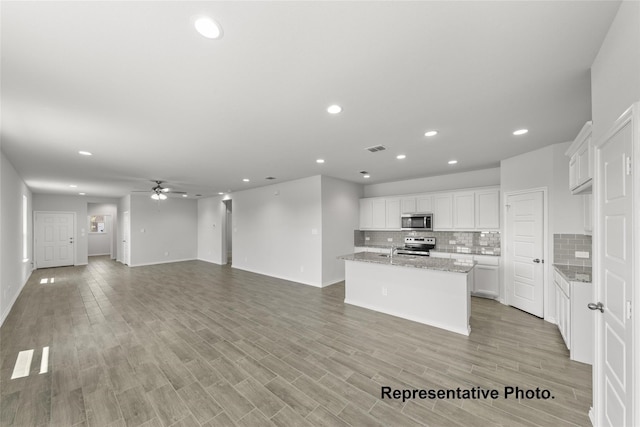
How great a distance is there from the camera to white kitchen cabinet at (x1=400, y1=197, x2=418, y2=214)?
599 centimetres

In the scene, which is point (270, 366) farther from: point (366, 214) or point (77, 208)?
point (77, 208)

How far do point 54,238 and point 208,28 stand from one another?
1181 cm

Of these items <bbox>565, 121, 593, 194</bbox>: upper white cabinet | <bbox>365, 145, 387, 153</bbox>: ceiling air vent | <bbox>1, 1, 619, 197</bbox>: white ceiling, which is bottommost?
<bbox>565, 121, 593, 194</bbox>: upper white cabinet

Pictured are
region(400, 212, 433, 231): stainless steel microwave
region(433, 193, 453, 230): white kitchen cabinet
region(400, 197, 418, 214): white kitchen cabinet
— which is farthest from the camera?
region(400, 197, 418, 214): white kitchen cabinet

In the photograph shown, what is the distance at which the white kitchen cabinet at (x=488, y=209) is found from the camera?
15.9 ft

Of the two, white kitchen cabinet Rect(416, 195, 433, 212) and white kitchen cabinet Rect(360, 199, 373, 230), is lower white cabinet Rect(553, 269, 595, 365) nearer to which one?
white kitchen cabinet Rect(416, 195, 433, 212)

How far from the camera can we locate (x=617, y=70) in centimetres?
139

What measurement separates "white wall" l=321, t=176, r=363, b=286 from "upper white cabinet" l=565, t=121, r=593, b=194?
4.11 m

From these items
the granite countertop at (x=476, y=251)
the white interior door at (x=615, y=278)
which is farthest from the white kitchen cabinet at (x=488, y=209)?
the white interior door at (x=615, y=278)

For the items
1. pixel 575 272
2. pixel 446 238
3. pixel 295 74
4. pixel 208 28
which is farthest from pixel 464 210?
pixel 208 28

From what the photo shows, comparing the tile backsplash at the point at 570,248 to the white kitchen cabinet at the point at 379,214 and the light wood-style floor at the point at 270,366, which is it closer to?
the light wood-style floor at the point at 270,366

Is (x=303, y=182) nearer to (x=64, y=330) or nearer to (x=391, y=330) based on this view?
(x=391, y=330)

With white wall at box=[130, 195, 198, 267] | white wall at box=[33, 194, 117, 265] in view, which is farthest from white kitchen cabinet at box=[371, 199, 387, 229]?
white wall at box=[33, 194, 117, 265]

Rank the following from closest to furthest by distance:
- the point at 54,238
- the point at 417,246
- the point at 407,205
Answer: the point at 417,246 < the point at 407,205 < the point at 54,238
